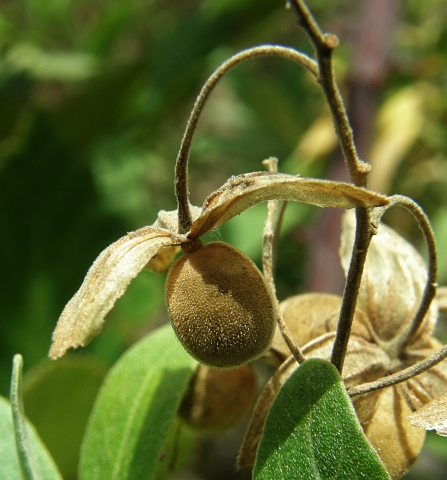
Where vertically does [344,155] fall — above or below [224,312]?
above

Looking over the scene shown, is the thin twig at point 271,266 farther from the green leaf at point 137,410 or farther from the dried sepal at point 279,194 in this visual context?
the green leaf at point 137,410

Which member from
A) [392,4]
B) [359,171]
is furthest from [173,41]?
[359,171]

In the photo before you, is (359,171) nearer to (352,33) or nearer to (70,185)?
(70,185)

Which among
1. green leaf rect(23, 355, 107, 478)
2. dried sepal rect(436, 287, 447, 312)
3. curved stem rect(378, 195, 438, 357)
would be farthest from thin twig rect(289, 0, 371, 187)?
green leaf rect(23, 355, 107, 478)

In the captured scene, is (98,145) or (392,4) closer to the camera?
(392,4)

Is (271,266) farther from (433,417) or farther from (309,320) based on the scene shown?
(433,417)

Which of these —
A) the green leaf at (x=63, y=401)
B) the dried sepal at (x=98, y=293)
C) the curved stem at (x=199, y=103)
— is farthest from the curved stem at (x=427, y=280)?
the green leaf at (x=63, y=401)

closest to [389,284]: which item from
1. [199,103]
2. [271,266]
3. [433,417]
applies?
[271,266]
